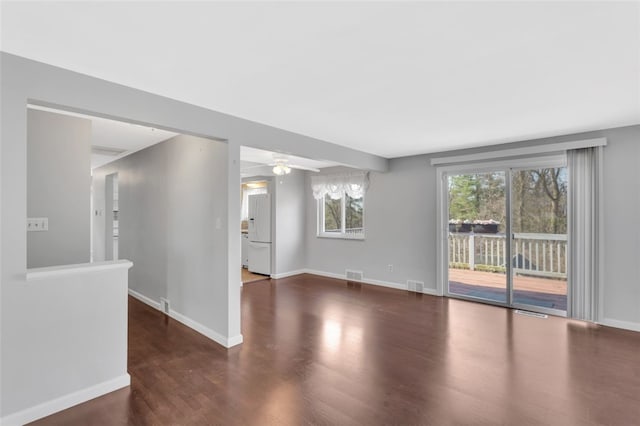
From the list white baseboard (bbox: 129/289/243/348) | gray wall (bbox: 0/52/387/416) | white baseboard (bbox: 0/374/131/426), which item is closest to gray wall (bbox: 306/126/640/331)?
white baseboard (bbox: 129/289/243/348)

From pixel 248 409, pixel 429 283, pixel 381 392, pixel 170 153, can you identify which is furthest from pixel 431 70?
pixel 429 283

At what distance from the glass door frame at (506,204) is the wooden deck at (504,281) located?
13 centimetres

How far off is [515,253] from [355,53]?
390cm

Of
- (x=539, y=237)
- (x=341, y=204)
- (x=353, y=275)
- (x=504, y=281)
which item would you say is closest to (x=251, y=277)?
(x=353, y=275)

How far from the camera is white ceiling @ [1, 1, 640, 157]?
1541mm

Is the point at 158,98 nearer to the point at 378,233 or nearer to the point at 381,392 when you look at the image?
the point at 381,392

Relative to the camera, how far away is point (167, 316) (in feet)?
13.4

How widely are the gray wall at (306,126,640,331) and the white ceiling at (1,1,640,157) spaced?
87 cm

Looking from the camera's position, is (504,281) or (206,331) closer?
(206,331)

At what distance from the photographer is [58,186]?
301cm

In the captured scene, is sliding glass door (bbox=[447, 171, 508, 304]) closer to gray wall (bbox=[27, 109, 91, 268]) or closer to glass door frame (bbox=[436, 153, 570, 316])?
glass door frame (bbox=[436, 153, 570, 316])

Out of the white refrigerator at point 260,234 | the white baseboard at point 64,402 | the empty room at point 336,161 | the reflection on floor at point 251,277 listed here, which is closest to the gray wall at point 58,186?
the empty room at point 336,161

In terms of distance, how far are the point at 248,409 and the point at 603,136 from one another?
4730 mm

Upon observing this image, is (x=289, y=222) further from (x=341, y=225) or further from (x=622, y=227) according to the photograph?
(x=622, y=227)
